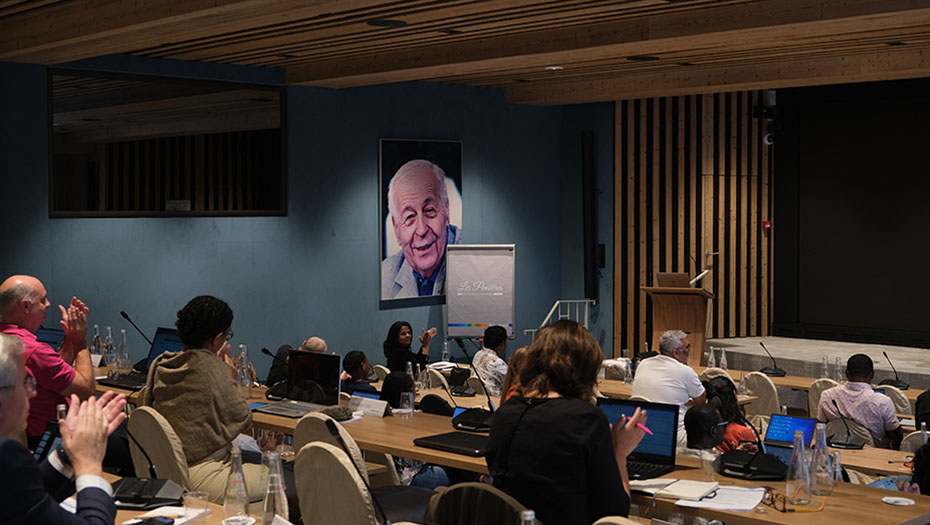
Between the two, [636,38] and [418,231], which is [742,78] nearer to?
[636,38]

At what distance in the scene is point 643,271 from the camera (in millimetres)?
13586

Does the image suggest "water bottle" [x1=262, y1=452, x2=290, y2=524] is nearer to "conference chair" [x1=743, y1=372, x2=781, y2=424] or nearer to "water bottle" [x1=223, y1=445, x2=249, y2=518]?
"water bottle" [x1=223, y1=445, x2=249, y2=518]

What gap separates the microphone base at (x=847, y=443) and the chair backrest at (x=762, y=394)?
1.86 metres

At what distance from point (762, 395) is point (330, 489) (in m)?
5.14

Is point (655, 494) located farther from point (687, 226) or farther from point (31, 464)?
point (687, 226)

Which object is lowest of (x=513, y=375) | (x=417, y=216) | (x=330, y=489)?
(x=330, y=489)

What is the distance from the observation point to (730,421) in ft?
18.9

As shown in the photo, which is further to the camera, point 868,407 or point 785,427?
point 868,407

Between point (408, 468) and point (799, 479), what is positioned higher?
point (799, 479)

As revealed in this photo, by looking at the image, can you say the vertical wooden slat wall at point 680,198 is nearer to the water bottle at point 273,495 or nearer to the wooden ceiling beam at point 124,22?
the wooden ceiling beam at point 124,22

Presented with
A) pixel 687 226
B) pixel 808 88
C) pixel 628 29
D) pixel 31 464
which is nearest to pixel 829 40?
pixel 628 29

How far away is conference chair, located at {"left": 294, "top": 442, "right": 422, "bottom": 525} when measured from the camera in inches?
148

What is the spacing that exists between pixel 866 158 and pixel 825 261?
4.99ft

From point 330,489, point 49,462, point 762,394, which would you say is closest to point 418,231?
point 762,394
